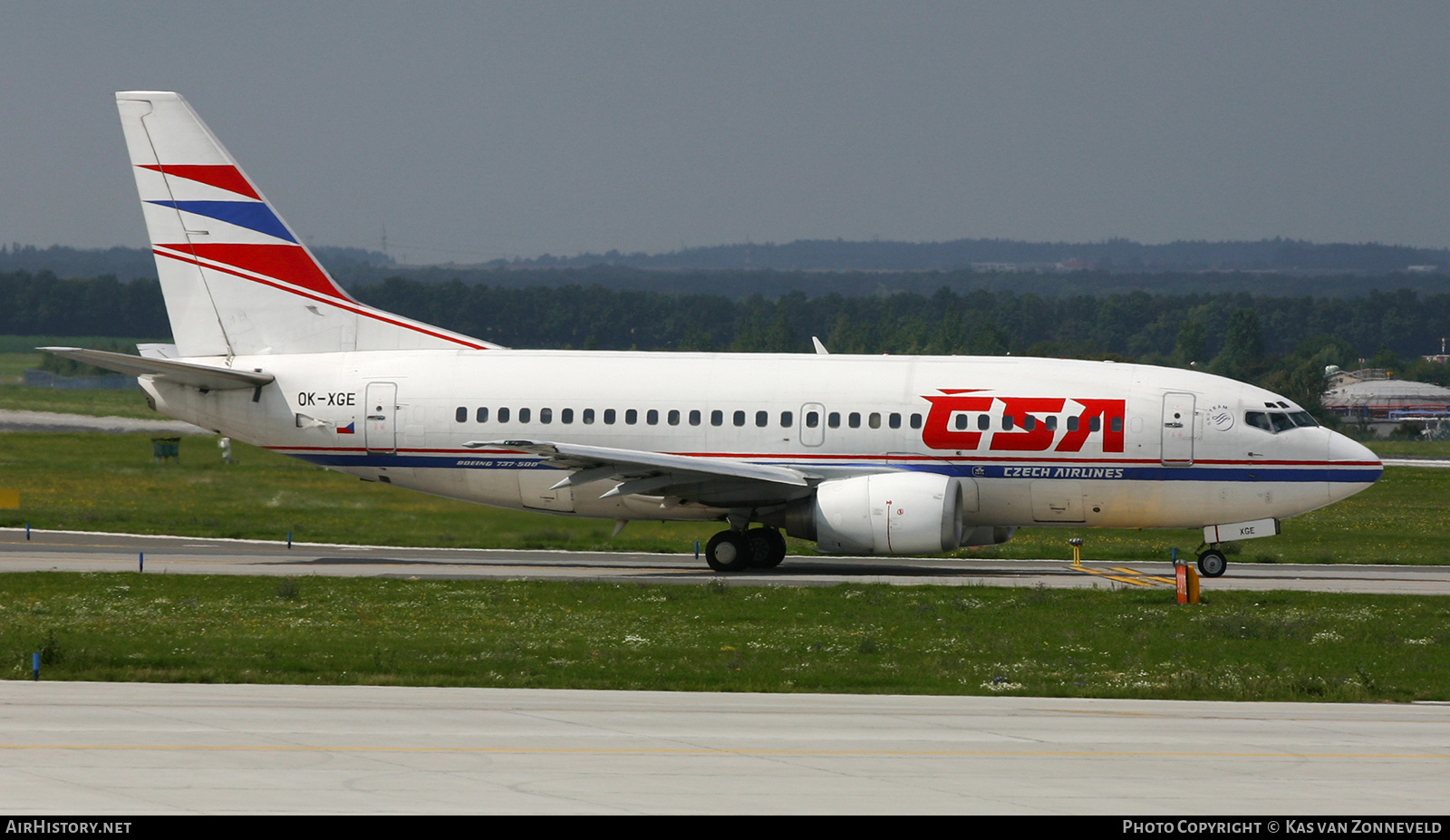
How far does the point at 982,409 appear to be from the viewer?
107ft

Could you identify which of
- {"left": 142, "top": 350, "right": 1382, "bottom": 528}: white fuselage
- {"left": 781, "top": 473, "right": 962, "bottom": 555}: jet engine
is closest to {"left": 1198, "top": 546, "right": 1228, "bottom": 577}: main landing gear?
{"left": 142, "top": 350, "right": 1382, "bottom": 528}: white fuselage

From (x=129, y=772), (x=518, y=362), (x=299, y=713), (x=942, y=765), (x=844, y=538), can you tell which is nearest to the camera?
(x=129, y=772)

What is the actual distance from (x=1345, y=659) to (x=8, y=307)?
191 m

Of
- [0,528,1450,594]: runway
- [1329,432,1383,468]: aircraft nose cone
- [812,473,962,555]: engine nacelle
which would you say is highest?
[1329,432,1383,468]: aircraft nose cone

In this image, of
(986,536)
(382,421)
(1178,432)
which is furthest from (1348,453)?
(382,421)

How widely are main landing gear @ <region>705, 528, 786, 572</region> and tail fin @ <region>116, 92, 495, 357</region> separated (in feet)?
23.9

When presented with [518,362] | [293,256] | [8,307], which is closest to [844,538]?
[518,362]

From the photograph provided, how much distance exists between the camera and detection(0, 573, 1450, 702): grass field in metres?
20.2

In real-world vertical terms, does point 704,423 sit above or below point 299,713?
above

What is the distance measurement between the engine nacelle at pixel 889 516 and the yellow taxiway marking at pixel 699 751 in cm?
1563

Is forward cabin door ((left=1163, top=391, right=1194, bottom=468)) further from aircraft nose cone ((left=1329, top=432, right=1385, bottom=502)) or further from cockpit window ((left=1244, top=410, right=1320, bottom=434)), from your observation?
aircraft nose cone ((left=1329, top=432, right=1385, bottom=502))

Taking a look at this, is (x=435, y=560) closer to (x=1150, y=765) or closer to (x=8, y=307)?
(x=1150, y=765)

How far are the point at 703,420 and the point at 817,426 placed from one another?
238 centimetres

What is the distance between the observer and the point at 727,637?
23.8 metres
